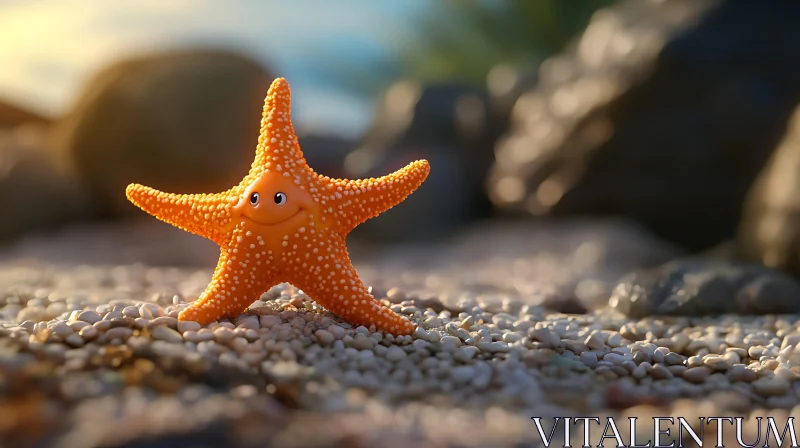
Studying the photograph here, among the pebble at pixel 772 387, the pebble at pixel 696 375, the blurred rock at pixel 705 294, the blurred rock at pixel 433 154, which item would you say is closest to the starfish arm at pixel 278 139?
the pebble at pixel 696 375

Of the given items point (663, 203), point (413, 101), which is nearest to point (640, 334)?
point (663, 203)

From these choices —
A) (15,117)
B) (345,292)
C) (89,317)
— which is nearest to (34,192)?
(15,117)

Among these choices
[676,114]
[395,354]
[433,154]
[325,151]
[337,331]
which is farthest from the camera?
[325,151]

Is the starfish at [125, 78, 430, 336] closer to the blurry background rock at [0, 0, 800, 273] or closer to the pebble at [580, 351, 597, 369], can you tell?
the pebble at [580, 351, 597, 369]

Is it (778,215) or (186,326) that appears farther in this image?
(778,215)

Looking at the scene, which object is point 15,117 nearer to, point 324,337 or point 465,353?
point 324,337

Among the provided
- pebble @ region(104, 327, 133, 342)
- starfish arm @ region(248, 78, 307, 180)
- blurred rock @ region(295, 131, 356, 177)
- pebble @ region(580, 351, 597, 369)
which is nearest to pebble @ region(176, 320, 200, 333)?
pebble @ region(104, 327, 133, 342)
